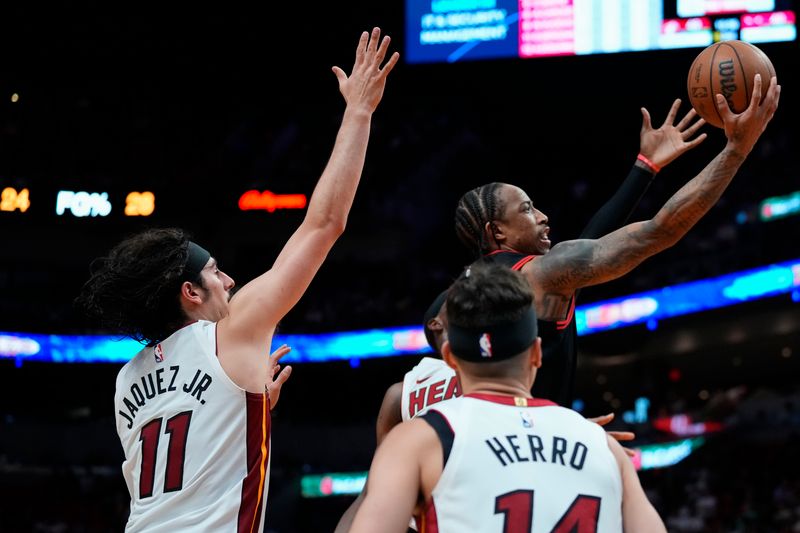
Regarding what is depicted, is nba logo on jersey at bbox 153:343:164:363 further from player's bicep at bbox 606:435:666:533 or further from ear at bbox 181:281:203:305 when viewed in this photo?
player's bicep at bbox 606:435:666:533

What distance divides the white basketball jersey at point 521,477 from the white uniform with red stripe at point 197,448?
82cm

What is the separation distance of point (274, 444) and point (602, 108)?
9576 mm

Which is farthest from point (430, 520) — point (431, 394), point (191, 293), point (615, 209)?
point (615, 209)

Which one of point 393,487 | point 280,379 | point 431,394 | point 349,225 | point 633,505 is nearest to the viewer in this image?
point 393,487

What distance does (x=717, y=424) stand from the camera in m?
19.8

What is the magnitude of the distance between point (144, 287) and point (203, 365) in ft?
1.16

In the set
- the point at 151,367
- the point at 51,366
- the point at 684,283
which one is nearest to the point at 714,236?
the point at 684,283

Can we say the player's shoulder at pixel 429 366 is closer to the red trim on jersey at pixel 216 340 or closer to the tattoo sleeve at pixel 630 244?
the tattoo sleeve at pixel 630 244

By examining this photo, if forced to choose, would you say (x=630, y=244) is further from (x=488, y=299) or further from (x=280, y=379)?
(x=280, y=379)

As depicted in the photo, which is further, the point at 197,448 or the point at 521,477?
the point at 197,448

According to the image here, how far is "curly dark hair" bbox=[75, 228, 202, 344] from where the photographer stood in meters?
3.16

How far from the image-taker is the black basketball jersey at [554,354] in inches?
141

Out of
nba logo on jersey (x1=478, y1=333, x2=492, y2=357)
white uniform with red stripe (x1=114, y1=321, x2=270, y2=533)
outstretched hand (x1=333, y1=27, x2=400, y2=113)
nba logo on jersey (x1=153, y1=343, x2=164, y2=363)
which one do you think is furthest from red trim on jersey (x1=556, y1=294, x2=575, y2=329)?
nba logo on jersey (x1=153, y1=343, x2=164, y2=363)

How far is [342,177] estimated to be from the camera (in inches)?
120
